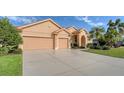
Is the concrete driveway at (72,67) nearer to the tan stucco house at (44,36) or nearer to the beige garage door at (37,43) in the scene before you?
the beige garage door at (37,43)

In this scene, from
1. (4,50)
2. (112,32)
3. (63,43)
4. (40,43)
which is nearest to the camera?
(4,50)

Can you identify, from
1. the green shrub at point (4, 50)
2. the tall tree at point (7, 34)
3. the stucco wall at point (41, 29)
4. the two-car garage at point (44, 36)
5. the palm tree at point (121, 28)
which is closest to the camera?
the green shrub at point (4, 50)

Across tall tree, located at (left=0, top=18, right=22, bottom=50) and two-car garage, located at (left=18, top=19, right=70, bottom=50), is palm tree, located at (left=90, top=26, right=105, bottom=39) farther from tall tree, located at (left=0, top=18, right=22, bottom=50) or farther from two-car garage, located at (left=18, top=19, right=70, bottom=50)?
tall tree, located at (left=0, top=18, right=22, bottom=50)

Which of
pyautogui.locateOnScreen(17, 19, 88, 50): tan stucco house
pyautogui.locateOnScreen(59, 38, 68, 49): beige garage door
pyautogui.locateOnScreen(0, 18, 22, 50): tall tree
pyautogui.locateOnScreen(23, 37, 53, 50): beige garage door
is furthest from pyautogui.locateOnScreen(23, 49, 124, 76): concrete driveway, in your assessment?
pyautogui.locateOnScreen(59, 38, 68, 49): beige garage door

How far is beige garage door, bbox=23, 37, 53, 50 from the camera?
63.0ft

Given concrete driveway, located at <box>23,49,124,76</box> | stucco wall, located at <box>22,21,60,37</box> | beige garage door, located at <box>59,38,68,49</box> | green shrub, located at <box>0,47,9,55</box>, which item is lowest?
concrete driveway, located at <box>23,49,124,76</box>

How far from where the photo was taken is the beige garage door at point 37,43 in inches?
756

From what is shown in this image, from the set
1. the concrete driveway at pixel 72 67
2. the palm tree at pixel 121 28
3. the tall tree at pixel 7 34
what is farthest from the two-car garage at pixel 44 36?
the palm tree at pixel 121 28

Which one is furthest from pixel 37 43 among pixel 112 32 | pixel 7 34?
pixel 112 32

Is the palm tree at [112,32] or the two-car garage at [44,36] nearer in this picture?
the two-car garage at [44,36]

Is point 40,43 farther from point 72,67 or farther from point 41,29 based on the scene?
point 72,67

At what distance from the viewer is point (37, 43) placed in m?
20.4

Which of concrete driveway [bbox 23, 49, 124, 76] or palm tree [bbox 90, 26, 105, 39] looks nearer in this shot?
concrete driveway [bbox 23, 49, 124, 76]
